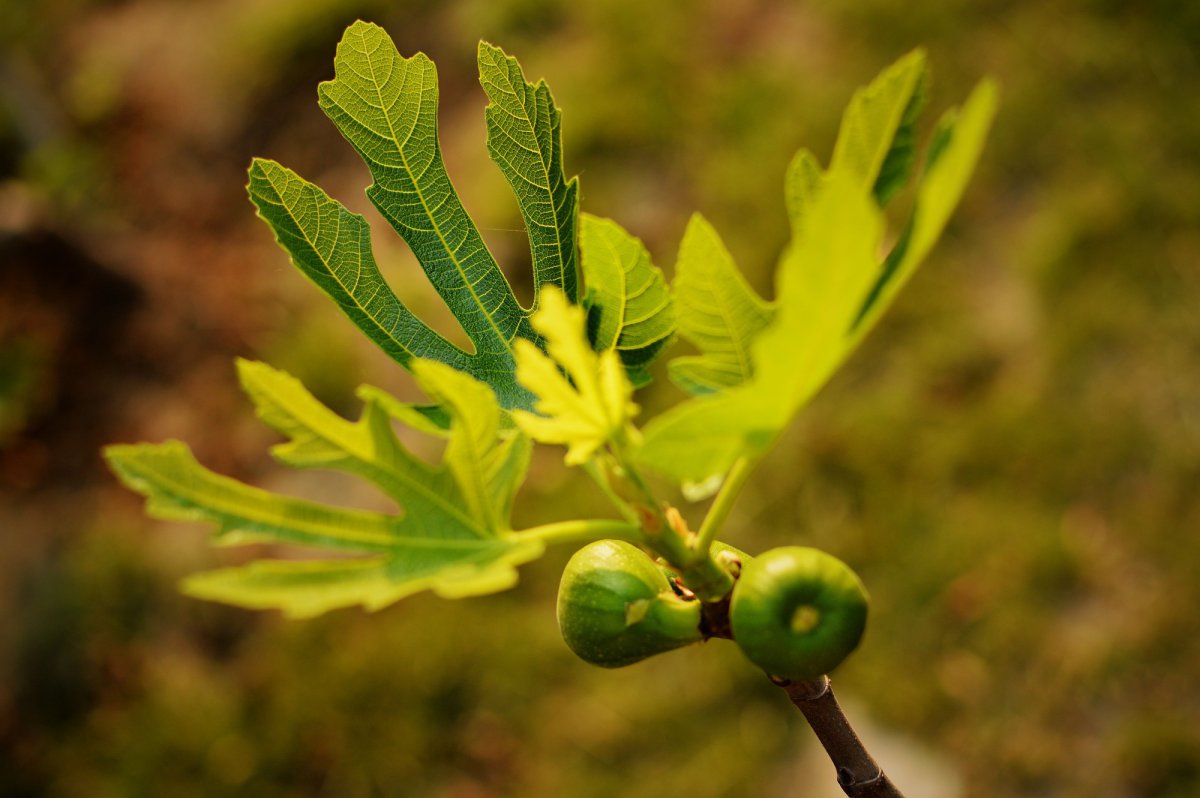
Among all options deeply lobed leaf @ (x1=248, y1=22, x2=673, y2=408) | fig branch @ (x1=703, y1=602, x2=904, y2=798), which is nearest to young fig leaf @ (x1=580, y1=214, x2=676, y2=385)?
deeply lobed leaf @ (x1=248, y1=22, x2=673, y2=408)

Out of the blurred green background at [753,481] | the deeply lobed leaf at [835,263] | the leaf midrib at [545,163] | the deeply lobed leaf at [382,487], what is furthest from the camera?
the blurred green background at [753,481]

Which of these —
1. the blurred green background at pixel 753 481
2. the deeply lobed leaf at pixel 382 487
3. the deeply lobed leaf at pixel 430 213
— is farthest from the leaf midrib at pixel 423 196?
the blurred green background at pixel 753 481

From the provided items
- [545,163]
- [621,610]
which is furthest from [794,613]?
[545,163]

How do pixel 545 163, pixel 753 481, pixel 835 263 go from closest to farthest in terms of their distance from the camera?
pixel 835 263, pixel 545 163, pixel 753 481

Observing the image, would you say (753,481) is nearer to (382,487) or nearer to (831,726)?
(831,726)

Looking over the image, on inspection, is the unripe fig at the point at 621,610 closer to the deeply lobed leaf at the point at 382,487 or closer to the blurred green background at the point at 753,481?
the deeply lobed leaf at the point at 382,487

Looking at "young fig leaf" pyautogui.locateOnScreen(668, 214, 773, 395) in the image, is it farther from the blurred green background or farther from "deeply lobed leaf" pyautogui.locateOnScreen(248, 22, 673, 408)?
the blurred green background
